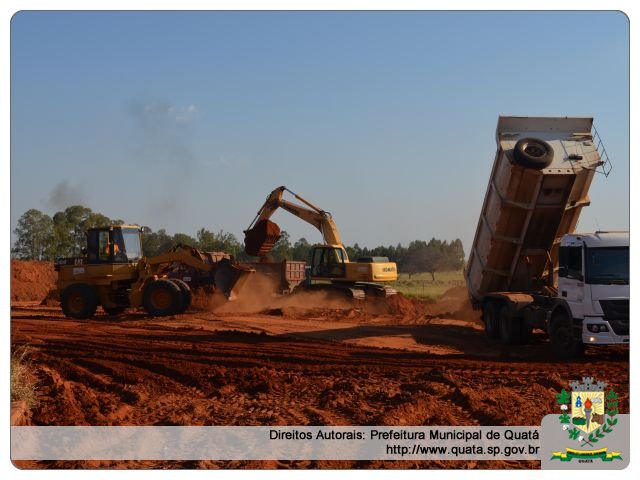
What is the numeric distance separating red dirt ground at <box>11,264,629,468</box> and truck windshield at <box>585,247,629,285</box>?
5.47 ft

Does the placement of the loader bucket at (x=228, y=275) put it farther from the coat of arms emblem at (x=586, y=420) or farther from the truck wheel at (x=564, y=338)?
the coat of arms emblem at (x=586, y=420)

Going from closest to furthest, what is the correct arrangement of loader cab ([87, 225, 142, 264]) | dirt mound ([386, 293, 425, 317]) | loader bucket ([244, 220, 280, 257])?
1. loader cab ([87, 225, 142, 264])
2. dirt mound ([386, 293, 425, 317])
3. loader bucket ([244, 220, 280, 257])

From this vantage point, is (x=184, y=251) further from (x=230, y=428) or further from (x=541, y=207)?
(x=230, y=428)

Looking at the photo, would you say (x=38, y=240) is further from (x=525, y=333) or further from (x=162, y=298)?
(x=525, y=333)

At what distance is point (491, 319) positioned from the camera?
714 inches

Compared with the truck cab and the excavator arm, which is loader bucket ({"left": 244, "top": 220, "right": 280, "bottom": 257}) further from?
the truck cab

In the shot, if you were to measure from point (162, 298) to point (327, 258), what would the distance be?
6.84m

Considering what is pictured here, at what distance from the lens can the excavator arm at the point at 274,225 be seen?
2784 cm

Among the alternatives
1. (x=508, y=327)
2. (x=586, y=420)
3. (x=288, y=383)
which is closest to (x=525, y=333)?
(x=508, y=327)

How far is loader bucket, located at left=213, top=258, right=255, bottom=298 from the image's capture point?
2552 cm

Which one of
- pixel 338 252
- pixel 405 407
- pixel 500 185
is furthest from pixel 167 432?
pixel 338 252

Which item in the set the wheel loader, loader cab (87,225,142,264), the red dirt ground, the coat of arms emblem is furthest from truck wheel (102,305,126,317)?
the coat of arms emblem

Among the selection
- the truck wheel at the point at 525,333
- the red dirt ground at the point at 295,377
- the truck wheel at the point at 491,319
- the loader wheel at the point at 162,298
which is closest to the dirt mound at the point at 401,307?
the red dirt ground at the point at 295,377

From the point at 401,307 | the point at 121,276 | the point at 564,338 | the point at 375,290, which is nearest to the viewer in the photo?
the point at 564,338
